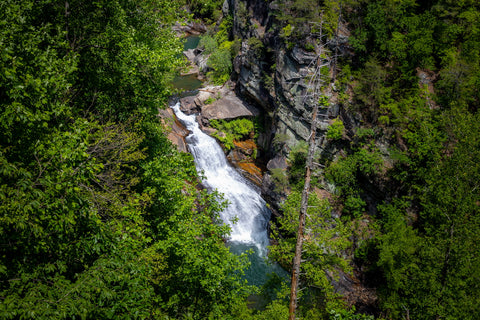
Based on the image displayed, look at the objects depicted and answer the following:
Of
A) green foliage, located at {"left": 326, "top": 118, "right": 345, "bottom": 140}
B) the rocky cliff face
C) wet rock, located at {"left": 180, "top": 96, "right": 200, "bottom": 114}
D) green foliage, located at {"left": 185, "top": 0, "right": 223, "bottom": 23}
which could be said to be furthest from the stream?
green foliage, located at {"left": 185, "top": 0, "right": 223, "bottom": 23}

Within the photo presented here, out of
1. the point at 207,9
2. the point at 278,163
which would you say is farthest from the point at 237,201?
the point at 207,9

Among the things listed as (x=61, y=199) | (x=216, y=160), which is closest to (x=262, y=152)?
(x=216, y=160)

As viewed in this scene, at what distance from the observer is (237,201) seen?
2475 centimetres

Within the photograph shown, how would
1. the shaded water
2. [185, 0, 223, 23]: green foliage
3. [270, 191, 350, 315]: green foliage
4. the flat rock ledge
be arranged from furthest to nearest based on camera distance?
[185, 0, 223, 23]: green foliage < the shaded water < the flat rock ledge < [270, 191, 350, 315]: green foliage

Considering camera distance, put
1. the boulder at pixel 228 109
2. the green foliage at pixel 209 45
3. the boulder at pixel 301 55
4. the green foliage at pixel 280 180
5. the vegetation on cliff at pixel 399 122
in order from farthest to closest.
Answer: the green foliage at pixel 209 45
the boulder at pixel 228 109
the green foliage at pixel 280 180
the boulder at pixel 301 55
the vegetation on cliff at pixel 399 122

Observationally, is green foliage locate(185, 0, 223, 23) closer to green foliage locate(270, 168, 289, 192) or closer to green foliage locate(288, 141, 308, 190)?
green foliage locate(288, 141, 308, 190)

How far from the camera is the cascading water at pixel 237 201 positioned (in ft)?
71.2

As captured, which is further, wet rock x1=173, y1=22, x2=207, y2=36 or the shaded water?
wet rock x1=173, y1=22, x2=207, y2=36

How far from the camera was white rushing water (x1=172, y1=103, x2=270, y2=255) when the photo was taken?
23453mm

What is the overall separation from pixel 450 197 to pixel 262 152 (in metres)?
17.4

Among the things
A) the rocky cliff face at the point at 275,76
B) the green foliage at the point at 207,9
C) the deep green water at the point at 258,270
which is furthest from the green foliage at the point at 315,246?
the green foliage at the point at 207,9

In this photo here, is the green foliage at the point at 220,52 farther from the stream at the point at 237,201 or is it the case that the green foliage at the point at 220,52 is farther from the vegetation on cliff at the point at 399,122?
the vegetation on cliff at the point at 399,122

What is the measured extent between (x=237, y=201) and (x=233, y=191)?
3.67 feet

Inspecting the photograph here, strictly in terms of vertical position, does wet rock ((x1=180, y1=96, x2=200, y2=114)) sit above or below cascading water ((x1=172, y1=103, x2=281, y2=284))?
above
